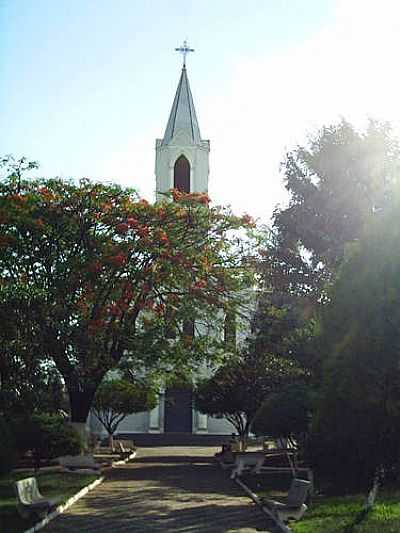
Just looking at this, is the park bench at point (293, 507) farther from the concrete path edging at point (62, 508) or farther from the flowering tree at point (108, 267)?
the flowering tree at point (108, 267)

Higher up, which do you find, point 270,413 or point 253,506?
point 270,413

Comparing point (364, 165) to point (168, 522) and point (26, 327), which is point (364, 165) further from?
point (168, 522)

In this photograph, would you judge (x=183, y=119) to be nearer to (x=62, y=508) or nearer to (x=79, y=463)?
(x=79, y=463)

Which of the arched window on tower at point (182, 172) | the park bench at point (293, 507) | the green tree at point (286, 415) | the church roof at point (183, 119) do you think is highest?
the church roof at point (183, 119)

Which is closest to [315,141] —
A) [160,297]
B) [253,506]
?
[160,297]

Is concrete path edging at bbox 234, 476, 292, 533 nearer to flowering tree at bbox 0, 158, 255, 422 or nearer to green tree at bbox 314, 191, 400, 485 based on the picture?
green tree at bbox 314, 191, 400, 485

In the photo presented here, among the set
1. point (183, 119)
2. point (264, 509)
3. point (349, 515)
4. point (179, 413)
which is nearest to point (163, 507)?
point (264, 509)

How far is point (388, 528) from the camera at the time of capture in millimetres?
10258

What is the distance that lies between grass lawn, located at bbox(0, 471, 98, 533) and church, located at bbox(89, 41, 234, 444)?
25525 mm

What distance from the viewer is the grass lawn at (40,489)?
37.1ft

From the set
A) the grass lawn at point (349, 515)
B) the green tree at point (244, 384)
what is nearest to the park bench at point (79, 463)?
the green tree at point (244, 384)

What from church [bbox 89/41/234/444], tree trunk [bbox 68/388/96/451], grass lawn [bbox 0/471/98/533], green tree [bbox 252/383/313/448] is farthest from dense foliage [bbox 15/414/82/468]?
church [bbox 89/41/234/444]

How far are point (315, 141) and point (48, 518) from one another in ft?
58.0

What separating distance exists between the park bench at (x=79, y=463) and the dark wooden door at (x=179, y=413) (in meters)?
24.6
